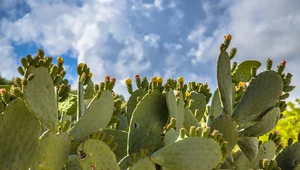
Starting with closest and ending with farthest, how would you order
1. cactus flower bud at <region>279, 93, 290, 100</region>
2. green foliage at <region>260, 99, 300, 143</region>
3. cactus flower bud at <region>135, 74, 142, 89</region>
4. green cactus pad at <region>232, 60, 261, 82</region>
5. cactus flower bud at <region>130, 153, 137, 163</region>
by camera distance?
1. cactus flower bud at <region>130, 153, 137, 163</region>
2. cactus flower bud at <region>135, 74, 142, 89</region>
3. cactus flower bud at <region>279, 93, 290, 100</region>
4. green cactus pad at <region>232, 60, 261, 82</region>
5. green foliage at <region>260, 99, 300, 143</region>

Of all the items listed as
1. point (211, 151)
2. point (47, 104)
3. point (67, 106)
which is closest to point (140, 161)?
point (211, 151)

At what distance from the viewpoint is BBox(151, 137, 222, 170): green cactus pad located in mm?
1960

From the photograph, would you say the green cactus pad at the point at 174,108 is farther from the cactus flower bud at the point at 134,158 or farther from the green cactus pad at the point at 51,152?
the green cactus pad at the point at 51,152

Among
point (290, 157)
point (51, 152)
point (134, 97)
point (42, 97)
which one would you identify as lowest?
point (290, 157)

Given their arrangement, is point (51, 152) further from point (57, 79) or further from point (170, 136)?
point (170, 136)

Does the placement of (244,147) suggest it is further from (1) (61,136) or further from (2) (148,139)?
(1) (61,136)

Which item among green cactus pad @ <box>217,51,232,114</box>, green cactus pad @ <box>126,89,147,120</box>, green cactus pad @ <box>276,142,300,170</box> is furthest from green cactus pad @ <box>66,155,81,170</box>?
green cactus pad @ <box>276,142,300,170</box>

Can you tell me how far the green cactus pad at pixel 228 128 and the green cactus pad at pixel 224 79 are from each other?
80 mm

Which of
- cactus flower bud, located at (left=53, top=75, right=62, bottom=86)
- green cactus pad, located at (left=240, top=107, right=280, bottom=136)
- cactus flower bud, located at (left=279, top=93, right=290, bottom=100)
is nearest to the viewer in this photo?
cactus flower bud, located at (left=53, top=75, right=62, bottom=86)

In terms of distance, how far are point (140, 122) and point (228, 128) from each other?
598 mm

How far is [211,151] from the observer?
6.59ft

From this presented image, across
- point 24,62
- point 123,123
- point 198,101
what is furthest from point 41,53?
point 198,101

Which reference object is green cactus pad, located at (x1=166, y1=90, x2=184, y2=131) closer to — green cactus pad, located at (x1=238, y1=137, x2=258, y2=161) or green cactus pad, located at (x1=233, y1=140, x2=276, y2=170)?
green cactus pad, located at (x1=238, y1=137, x2=258, y2=161)

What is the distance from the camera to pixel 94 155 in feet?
5.45
